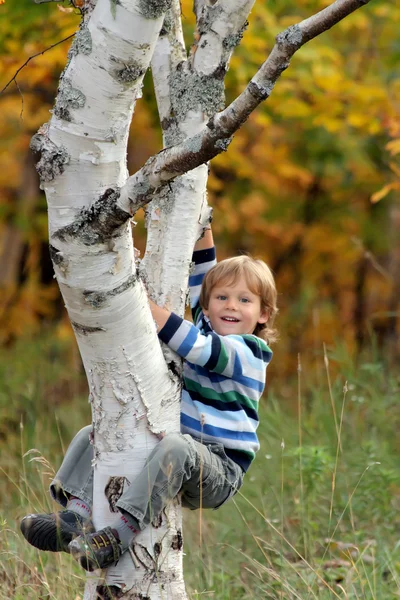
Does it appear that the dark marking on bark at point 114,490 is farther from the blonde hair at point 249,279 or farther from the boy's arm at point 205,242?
the boy's arm at point 205,242

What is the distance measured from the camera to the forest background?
489 cm

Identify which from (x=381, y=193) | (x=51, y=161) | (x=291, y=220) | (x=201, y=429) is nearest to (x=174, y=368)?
(x=201, y=429)

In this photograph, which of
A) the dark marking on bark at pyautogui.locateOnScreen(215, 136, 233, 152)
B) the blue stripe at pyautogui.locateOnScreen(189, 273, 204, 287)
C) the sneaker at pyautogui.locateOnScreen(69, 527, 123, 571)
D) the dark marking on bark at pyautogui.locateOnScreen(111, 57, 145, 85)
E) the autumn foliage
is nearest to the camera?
the dark marking on bark at pyautogui.locateOnScreen(215, 136, 233, 152)

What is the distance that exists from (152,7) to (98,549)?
1.55 meters

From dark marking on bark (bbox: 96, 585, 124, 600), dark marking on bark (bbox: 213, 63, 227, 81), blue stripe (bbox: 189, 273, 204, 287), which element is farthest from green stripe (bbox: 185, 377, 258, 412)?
dark marking on bark (bbox: 213, 63, 227, 81)

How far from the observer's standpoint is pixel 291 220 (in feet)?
32.5

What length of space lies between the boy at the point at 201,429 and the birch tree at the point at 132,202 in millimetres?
72

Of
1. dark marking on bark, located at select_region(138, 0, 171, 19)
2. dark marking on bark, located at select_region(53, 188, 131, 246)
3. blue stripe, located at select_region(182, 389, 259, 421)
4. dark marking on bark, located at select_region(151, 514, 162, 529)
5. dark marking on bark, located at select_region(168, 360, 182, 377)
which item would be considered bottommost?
dark marking on bark, located at select_region(151, 514, 162, 529)

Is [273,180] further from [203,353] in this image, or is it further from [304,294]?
[203,353]

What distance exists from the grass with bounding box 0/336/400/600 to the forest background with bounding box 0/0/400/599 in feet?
0.10

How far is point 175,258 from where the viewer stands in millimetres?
2471

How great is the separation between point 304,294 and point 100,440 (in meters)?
6.52

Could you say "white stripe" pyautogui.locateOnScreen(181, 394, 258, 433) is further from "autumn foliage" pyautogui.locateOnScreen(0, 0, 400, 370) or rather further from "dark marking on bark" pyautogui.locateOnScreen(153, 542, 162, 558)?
"autumn foliage" pyautogui.locateOnScreen(0, 0, 400, 370)

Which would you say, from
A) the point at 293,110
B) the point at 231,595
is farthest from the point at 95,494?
the point at 293,110
